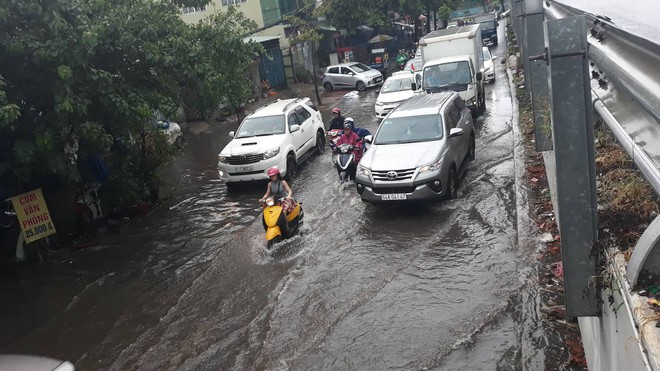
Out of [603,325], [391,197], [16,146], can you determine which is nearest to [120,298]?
[16,146]

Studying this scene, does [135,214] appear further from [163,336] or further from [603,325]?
[603,325]

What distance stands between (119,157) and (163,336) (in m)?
5.85

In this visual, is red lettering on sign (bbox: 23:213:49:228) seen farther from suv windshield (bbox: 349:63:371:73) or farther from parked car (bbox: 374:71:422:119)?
suv windshield (bbox: 349:63:371:73)

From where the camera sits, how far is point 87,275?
9.96 metres

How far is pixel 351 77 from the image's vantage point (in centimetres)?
3050

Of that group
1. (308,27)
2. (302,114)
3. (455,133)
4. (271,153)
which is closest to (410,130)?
(455,133)

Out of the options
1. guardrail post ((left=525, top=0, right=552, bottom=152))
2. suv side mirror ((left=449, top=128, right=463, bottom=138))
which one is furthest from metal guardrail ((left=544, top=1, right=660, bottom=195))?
suv side mirror ((left=449, top=128, right=463, bottom=138))

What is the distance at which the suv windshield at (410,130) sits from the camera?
36.7 ft

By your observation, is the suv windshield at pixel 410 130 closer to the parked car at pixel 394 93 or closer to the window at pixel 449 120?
the window at pixel 449 120

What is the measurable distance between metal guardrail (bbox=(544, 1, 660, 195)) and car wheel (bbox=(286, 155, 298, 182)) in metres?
10.5

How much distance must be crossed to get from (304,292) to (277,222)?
204 centimetres

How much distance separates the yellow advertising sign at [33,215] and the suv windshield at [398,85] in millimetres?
12998

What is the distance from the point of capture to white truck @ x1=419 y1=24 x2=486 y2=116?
17.4 metres

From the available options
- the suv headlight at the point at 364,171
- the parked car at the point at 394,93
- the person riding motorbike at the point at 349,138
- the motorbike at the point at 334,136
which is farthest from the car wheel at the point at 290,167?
the parked car at the point at 394,93
